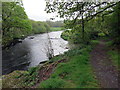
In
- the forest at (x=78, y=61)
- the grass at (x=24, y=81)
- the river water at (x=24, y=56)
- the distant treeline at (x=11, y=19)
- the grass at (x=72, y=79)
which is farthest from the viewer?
the distant treeline at (x=11, y=19)

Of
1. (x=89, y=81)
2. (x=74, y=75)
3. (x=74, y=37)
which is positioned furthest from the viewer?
(x=74, y=37)

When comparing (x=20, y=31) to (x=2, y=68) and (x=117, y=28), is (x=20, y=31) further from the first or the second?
(x=117, y=28)

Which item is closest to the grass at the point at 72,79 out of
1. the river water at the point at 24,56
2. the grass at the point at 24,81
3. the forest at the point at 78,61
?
the forest at the point at 78,61

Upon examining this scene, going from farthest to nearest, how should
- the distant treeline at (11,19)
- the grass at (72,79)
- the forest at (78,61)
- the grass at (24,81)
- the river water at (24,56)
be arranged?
the distant treeline at (11,19) → the river water at (24,56) → the grass at (24,81) → the forest at (78,61) → the grass at (72,79)

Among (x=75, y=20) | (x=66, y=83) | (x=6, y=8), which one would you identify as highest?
(x=6, y=8)

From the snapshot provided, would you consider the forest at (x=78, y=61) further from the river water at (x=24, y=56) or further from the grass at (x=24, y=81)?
the river water at (x=24, y=56)

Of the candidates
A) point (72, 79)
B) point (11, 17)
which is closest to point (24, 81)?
point (72, 79)

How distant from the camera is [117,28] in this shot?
9.84 m

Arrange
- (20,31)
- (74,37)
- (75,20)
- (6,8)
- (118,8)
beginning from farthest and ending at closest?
(20,31) < (6,8) < (74,37) < (75,20) < (118,8)

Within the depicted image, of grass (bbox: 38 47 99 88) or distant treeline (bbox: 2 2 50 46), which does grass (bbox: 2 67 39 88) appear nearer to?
grass (bbox: 38 47 99 88)

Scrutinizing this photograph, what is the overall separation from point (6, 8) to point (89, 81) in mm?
20247

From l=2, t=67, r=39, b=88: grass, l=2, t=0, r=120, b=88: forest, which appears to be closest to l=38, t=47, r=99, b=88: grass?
l=2, t=0, r=120, b=88: forest

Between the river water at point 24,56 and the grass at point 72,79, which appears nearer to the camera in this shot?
the grass at point 72,79

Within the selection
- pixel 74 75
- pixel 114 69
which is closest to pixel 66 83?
pixel 74 75
